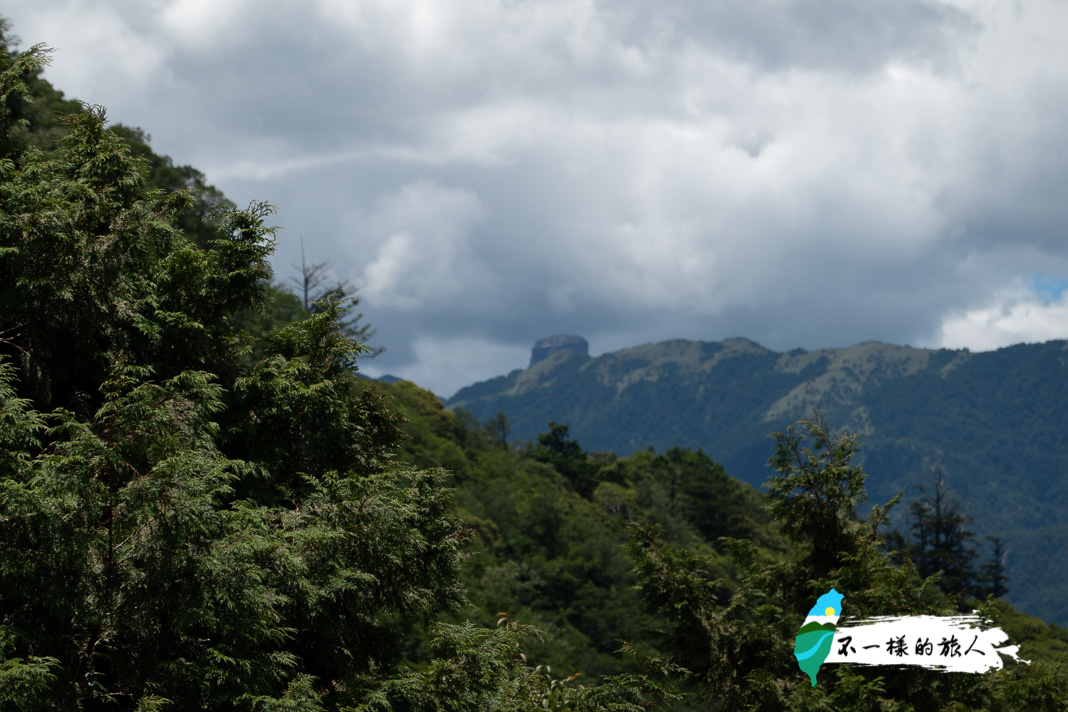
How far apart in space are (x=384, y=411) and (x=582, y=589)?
71.9m

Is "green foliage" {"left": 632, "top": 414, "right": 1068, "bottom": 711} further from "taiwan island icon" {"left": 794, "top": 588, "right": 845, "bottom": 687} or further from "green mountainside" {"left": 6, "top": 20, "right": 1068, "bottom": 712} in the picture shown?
"taiwan island icon" {"left": 794, "top": 588, "right": 845, "bottom": 687}

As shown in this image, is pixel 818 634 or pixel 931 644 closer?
pixel 931 644

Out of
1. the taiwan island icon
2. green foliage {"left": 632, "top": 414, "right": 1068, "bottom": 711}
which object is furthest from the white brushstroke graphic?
the taiwan island icon

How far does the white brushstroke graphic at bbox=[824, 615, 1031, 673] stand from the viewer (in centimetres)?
1094

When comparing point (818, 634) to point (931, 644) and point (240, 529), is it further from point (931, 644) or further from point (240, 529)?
point (240, 529)

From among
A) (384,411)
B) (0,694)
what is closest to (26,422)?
(0,694)

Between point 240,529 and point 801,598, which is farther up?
point 240,529

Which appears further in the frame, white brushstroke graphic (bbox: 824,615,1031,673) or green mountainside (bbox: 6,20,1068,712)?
white brushstroke graphic (bbox: 824,615,1031,673)

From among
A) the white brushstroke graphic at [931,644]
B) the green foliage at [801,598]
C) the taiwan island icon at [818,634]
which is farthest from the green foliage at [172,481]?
the white brushstroke graphic at [931,644]

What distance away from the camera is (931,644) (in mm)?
11062

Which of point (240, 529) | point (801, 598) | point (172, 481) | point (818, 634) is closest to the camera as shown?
point (172, 481)

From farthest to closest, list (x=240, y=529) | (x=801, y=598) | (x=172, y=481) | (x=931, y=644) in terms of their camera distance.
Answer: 1. (x=801, y=598)
2. (x=931, y=644)
3. (x=240, y=529)
4. (x=172, y=481)

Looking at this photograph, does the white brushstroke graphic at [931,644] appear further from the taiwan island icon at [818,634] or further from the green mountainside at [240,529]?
the taiwan island icon at [818,634]

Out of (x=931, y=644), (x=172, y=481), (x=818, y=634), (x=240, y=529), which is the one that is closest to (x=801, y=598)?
(x=818, y=634)
